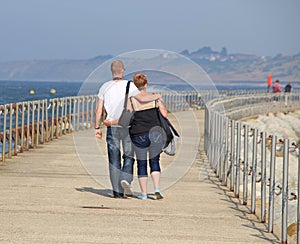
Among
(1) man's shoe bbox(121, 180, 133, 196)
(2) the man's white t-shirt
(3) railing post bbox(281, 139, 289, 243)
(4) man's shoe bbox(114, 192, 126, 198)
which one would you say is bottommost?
(4) man's shoe bbox(114, 192, 126, 198)

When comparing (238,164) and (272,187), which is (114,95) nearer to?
(238,164)

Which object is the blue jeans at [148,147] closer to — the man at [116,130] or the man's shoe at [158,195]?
the man at [116,130]

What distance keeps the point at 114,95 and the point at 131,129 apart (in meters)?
0.55

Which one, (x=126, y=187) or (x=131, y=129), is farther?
(x=126, y=187)

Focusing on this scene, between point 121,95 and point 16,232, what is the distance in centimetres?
334

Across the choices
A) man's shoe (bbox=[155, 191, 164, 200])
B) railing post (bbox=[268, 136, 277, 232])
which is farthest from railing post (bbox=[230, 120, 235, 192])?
railing post (bbox=[268, 136, 277, 232])

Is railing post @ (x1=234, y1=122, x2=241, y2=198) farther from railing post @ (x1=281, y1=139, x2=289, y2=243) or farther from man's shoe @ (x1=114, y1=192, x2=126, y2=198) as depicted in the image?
railing post @ (x1=281, y1=139, x2=289, y2=243)

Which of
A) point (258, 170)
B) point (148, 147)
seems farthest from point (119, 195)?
point (258, 170)

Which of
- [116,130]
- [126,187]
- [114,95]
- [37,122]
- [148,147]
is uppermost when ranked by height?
[114,95]

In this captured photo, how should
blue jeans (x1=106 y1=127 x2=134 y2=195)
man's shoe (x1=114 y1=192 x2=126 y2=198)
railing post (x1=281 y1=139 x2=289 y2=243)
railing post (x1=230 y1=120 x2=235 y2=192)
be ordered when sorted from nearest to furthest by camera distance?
railing post (x1=281 y1=139 x2=289 y2=243) < blue jeans (x1=106 y1=127 x2=134 y2=195) < man's shoe (x1=114 y1=192 x2=126 y2=198) < railing post (x1=230 y1=120 x2=235 y2=192)

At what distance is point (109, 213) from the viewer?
11.1 meters

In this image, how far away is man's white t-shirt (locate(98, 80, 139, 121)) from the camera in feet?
40.0

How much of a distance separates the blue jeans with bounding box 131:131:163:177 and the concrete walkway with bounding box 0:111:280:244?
1.87 feet

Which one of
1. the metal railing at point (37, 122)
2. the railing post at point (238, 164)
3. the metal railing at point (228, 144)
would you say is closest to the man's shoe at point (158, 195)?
the metal railing at point (228, 144)
